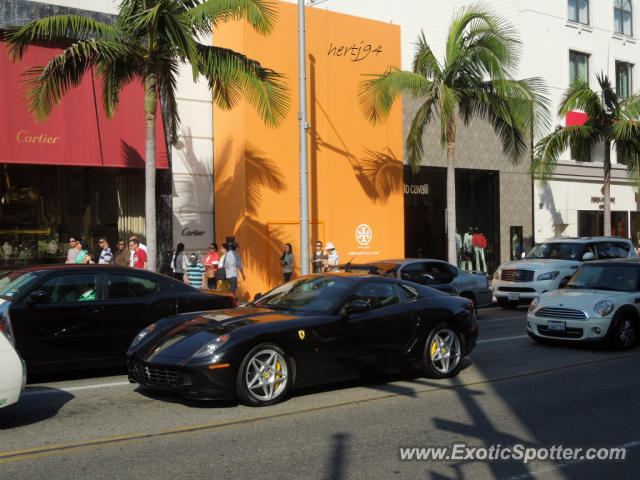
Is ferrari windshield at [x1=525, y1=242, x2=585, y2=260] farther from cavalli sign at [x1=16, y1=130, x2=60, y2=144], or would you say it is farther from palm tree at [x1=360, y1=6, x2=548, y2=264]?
cavalli sign at [x1=16, y1=130, x2=60, y2=144]

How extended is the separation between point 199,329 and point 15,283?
9.81ft

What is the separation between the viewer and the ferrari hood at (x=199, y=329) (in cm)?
733

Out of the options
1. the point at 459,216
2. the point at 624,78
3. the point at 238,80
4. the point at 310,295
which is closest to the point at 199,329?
the point at 310,295

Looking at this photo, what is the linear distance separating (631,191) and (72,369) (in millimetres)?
32226

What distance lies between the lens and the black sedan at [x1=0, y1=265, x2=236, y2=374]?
28.6ft

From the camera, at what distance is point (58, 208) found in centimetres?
1816

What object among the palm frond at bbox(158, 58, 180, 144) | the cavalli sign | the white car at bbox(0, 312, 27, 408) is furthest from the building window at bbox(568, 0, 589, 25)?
the white car at bbox(0, 312, 27, 408)

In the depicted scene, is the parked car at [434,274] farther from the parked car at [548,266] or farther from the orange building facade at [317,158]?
the orange building facade at [317,158]

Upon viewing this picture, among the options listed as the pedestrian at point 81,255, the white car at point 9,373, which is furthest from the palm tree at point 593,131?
the white car at point 9,373

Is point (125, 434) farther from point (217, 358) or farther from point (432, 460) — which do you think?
point (432, 460)

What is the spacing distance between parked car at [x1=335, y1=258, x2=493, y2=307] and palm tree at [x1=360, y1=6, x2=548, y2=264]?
5.36 meters

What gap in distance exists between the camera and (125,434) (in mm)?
6410

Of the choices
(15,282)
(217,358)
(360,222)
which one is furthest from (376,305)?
(360,222)

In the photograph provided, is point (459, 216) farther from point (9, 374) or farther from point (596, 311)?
point (9, 374)
